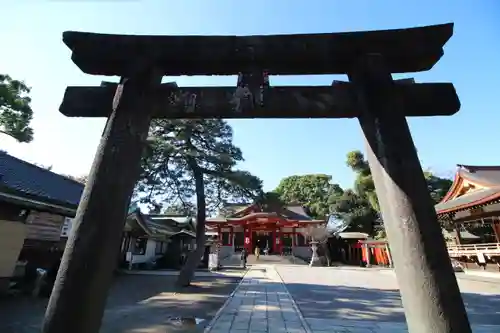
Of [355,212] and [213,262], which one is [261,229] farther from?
[213,262]

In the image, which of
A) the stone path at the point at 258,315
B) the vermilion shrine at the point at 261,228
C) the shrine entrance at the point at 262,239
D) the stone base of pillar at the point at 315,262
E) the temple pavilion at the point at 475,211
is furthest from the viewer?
the shrine entrance at the point at 262,239

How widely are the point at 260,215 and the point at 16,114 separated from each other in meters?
24.8

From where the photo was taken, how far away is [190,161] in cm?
1218

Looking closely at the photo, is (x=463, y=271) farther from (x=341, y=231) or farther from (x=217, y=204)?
(x=217, y=204)

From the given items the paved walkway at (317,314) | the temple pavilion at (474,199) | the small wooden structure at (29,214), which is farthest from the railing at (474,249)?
the small wooden structure at (29,214)

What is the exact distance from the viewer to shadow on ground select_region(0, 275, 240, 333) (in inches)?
232

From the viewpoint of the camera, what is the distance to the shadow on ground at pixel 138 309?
5891 millimetres

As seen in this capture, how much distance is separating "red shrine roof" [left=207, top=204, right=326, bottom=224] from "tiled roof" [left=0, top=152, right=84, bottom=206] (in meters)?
18.4

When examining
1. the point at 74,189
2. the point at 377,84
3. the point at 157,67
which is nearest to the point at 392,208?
the point at 377,84

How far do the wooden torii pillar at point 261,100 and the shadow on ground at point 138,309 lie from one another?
4284 millimetres

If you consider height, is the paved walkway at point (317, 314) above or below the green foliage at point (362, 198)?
below

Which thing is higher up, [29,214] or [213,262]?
[29,214]

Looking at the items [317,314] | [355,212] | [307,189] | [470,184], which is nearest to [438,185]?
[355,212]

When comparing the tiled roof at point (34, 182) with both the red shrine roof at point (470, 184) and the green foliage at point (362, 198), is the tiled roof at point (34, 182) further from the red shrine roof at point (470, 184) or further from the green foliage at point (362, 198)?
the green foliage at point (362, 198)
